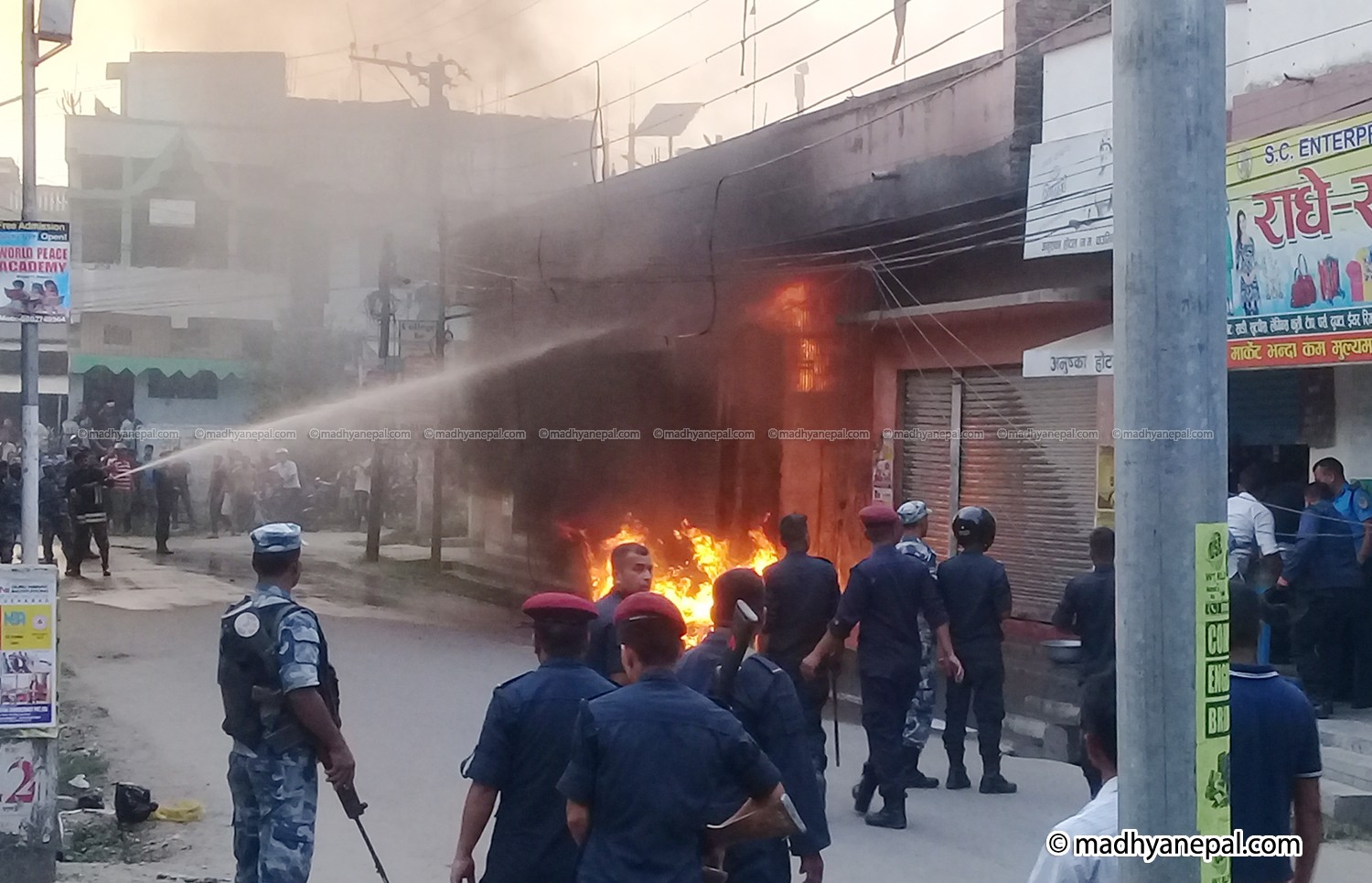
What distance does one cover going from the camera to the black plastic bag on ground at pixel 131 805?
23.3 ft

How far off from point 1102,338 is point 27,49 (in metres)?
7.93

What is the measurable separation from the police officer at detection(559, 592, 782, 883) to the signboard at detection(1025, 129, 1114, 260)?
27.0 ft

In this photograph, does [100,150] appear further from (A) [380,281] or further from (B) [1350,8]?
(B) [1350,8]

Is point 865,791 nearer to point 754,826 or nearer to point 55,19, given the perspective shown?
point 754,826

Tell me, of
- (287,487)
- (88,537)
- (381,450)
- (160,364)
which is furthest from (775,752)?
(160,364)

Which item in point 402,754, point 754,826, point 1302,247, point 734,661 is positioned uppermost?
point 1302,247

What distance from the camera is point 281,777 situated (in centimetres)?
464

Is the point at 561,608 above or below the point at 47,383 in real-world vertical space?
below

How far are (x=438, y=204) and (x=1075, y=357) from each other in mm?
12311

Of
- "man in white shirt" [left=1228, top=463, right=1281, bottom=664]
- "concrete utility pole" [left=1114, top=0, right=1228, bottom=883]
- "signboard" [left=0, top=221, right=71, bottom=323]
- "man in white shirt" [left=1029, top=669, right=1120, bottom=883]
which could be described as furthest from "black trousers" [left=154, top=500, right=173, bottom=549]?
"concrete utility pole" [left=1114, top=0, right=1228, bottom=883]

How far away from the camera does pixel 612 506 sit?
19.9 metres

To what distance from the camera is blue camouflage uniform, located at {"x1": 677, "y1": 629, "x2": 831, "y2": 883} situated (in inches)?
163

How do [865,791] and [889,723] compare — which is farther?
[865,791]

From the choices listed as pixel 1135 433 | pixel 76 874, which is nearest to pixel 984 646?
pixel 76 874
